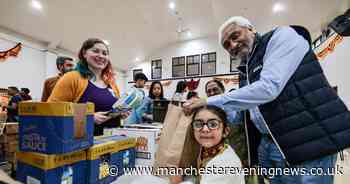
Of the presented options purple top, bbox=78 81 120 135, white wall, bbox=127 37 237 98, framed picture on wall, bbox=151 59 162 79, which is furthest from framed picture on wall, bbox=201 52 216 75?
purple top, bbox=78 81 120 135

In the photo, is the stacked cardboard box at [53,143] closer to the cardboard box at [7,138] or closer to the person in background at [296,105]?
the person in background at [296,105]

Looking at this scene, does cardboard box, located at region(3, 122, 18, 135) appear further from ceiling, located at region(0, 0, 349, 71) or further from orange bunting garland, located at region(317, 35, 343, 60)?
orange bunting garland, located at region(317, 35, 343, 60)

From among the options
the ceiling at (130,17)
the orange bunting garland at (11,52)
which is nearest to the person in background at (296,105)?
the ceiling at (130,17)

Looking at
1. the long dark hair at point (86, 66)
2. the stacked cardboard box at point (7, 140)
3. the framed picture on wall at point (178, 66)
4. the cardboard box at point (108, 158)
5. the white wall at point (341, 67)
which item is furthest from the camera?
the framed picture on wall at point (178, 66)

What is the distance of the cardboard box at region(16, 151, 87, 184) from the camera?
2.25ft

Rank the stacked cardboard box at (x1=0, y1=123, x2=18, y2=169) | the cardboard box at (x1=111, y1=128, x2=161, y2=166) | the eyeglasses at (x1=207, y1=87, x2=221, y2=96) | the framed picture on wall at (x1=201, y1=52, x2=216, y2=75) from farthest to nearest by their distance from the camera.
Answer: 1. the framed picture on wall at (x1=201, y1=52, x2=216, y2=75)
2. the stacked cardboard box at (x1=0, y1=123, x2=18, y2=169)
3. the eyeglasses at (x1=207, y1=87, x2=221, y2=96)
4. the cardboard box at (x1=111, y1=128, x2=161, y2=166)

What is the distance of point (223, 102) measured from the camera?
0.95 m

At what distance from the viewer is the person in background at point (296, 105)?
35.2 inches

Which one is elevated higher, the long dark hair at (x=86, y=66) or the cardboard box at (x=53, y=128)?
the long dark hair at (x=86, y=66)

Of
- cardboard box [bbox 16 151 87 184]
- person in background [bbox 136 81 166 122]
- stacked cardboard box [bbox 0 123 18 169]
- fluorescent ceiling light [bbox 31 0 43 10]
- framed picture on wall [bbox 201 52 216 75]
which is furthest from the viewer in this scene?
framed picture on wall [bbox 201 52 216 75]

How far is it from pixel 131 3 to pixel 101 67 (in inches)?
258

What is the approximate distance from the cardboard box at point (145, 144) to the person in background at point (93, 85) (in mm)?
140

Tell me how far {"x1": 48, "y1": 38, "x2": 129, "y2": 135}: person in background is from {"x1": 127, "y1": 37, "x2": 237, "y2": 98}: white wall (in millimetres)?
8898

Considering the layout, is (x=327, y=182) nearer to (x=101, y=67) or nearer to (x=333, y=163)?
(x=333, y=163)
